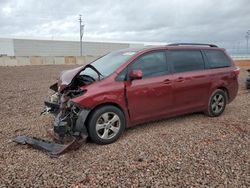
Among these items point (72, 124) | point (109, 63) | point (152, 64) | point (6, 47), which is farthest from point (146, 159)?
point (6, 47)

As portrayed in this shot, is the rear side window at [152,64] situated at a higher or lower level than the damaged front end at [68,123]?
higher

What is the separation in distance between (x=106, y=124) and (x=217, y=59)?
3.41 m

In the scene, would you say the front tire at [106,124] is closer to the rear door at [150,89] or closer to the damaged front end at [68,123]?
the damaged front end at [68,123]

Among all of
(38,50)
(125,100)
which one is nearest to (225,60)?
(125,100)

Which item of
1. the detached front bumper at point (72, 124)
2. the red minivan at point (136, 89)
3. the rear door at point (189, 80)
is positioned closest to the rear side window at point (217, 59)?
the red minivan at point (136, 89)

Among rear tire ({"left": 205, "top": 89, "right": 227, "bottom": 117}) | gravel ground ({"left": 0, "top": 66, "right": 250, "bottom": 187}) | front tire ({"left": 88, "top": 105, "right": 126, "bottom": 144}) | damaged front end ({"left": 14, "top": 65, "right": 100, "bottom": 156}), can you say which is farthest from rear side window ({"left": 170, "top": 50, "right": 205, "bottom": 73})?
damaged front end ({"left": 14, "top": 65, "right": 100, "bottom": 156})

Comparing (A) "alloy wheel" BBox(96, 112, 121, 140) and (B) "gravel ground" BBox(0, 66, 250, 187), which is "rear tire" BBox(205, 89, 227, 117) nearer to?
(B) "gravel ground" BBox(0, 66, 250, 187)

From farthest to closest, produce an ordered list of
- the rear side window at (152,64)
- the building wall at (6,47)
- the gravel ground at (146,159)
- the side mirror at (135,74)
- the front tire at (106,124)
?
the building wall at (6,47), the rear side window at (152,64), the side mirror at (135,74), the front tire at (106,124), the gravel ground at (146,159)

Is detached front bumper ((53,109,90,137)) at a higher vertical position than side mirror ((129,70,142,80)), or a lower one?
lower

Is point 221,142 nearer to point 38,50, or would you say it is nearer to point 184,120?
point 184,120

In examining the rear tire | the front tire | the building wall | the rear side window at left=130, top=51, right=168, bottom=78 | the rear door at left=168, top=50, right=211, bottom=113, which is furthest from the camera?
the building wall

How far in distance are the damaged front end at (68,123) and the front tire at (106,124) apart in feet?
0.45

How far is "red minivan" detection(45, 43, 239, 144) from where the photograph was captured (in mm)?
4249

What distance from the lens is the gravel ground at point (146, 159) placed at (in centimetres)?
322
